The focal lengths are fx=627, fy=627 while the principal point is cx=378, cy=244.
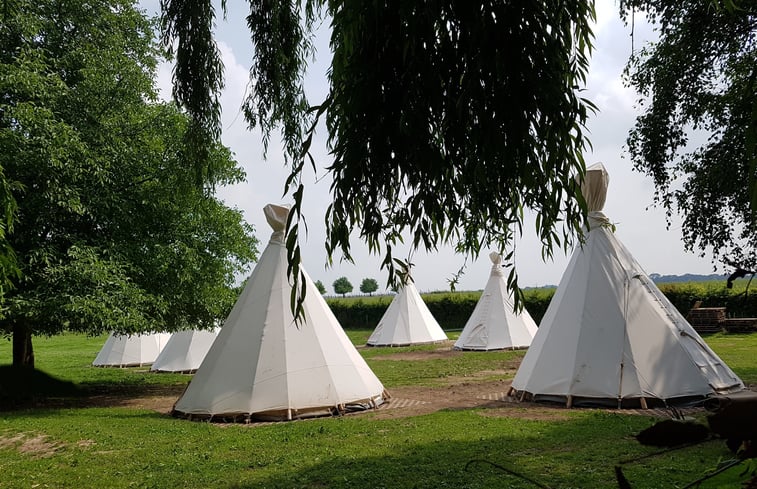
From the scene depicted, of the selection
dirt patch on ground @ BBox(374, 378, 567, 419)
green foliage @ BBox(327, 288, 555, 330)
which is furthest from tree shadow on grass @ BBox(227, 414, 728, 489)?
green foliage @ BBox(327, 288, 555, 330)

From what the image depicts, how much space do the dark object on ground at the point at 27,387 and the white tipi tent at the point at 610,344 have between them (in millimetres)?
10264

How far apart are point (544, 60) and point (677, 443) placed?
88.5 inches

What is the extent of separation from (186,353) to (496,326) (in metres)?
10.7

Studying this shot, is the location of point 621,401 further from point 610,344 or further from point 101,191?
point 101,191

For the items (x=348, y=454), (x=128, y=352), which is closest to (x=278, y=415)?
(x=348, y=454)

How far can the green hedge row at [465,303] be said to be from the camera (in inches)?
1113

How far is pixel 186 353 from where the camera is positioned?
65.0 ft

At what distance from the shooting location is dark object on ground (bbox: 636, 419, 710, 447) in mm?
566

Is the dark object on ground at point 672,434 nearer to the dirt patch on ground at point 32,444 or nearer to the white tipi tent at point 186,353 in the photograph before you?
the dirt patch on ground at point 32,444

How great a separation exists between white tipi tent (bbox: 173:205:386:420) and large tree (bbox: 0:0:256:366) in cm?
197

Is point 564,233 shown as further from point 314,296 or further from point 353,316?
point 353,316

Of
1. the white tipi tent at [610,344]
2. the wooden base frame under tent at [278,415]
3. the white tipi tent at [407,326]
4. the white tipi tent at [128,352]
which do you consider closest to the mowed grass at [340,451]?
the wooden base frame under tent at [278,415]

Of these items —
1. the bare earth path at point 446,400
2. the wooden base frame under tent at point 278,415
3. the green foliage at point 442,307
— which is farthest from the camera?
the green foliage at point 442,307

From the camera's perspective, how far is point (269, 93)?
19.2ft
